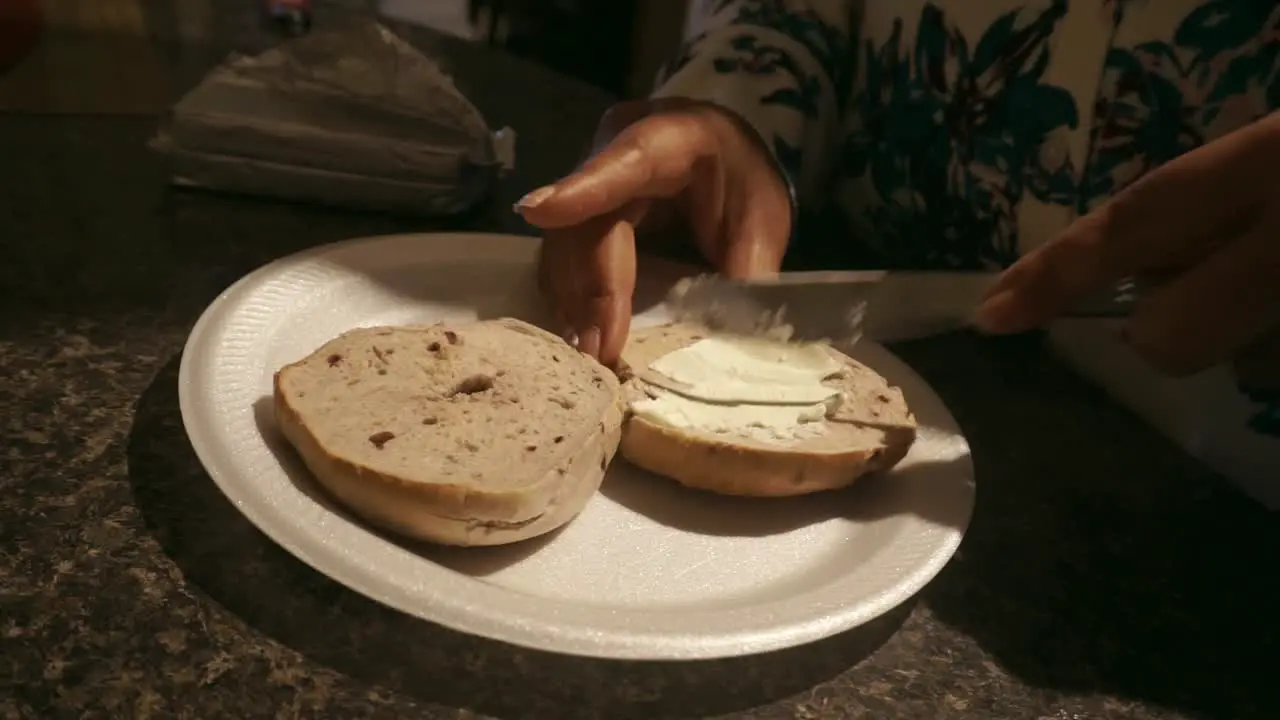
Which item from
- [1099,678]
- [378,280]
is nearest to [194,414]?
[378,280]

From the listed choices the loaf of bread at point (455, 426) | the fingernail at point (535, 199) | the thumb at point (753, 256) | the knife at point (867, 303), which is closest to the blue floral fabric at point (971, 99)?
the thumb at point (753, 256)

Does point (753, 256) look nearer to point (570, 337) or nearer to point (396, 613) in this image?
point (570, 337)

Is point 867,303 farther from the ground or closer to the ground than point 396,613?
farther from the ground

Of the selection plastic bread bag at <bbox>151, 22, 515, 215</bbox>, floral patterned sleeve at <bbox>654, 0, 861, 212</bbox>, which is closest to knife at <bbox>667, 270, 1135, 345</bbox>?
floral patterned sleeve at <bbox>654, 0, 861, 212</bbox>

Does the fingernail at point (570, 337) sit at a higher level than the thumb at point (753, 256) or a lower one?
lower

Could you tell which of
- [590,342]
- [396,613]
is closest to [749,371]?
[590,342]

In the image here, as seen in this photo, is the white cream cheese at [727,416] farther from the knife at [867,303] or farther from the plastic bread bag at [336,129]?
the plastic bread bag at [336,129]

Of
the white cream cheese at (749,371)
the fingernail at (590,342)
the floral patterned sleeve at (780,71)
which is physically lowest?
the fingernail at (590,342)
